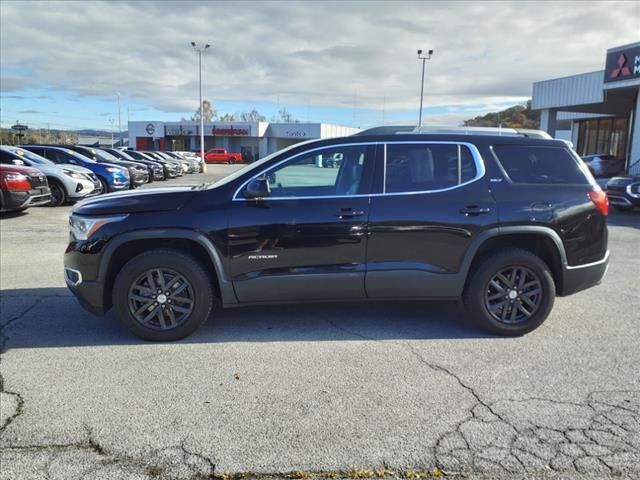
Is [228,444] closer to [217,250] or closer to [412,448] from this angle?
[412,448]

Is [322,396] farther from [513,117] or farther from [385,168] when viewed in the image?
[513,117]

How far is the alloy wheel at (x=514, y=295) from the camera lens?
471 cm

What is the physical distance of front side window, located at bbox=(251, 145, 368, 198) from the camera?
458 centimetres

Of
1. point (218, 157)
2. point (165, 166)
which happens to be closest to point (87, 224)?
point (165, 166)

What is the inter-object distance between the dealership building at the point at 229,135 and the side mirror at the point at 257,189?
65.6m

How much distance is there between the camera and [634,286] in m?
6.48

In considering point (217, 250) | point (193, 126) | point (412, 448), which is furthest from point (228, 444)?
point (193, 126)

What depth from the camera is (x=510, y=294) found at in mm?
4719

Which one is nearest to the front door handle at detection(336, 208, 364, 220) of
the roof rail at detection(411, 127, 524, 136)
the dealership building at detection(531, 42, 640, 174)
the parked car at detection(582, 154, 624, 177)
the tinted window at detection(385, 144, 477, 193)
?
the tinted window at detection(385, 144, 477, 193)

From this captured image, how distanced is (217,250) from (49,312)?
2235 millimetres

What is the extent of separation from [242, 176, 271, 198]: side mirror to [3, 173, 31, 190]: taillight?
9.25 meters

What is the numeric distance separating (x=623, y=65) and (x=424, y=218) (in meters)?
22.7

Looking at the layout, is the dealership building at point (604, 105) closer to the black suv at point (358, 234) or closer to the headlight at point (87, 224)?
the black suv at point (358, 234)

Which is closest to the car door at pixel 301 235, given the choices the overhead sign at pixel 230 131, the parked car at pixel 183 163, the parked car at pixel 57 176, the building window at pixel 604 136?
the parked car at pixel 57 176
